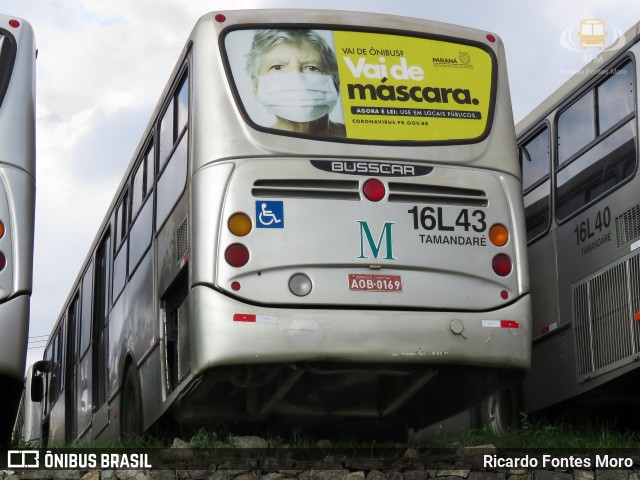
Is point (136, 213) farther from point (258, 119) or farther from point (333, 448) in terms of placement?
point (333, 448)

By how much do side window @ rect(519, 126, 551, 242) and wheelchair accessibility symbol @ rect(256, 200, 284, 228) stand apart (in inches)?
147

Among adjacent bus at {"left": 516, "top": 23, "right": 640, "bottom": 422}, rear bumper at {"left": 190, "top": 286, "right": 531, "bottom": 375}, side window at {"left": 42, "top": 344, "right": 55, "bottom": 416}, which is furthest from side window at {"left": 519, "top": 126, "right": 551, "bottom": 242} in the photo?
side window at {"left": 42, "top": 344, "right": 55, "bottom": 416}

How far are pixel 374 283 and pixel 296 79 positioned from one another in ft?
5.62

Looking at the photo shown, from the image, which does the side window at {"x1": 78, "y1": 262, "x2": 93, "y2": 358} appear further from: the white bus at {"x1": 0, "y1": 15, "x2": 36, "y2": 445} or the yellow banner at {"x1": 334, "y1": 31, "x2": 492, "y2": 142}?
the yellow banner at {"x1": 334, "y1": 31, "x2": 492, "y2": 142}

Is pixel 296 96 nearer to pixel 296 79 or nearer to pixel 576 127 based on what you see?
pixel 296 79

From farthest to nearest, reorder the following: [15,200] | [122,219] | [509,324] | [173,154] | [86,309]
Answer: [86,309], [122,219], [173,154], [509,324], [15,200]

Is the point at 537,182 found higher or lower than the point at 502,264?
higher

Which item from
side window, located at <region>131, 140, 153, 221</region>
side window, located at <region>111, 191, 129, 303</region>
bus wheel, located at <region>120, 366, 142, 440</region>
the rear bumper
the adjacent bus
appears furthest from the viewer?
side window, located at <region>111, 191, 129, 303</region>

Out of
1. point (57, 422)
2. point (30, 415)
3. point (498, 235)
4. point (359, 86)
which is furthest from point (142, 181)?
point (30, 415)

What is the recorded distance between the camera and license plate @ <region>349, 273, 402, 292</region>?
981 cm

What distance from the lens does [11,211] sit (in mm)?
9914

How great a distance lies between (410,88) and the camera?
10.5m

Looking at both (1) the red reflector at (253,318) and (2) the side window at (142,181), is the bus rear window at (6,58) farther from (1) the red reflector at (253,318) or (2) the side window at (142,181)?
(1) the red reflector at (253,318)

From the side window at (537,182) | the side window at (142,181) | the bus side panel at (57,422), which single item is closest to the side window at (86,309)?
the bus side panel at (57,422)
